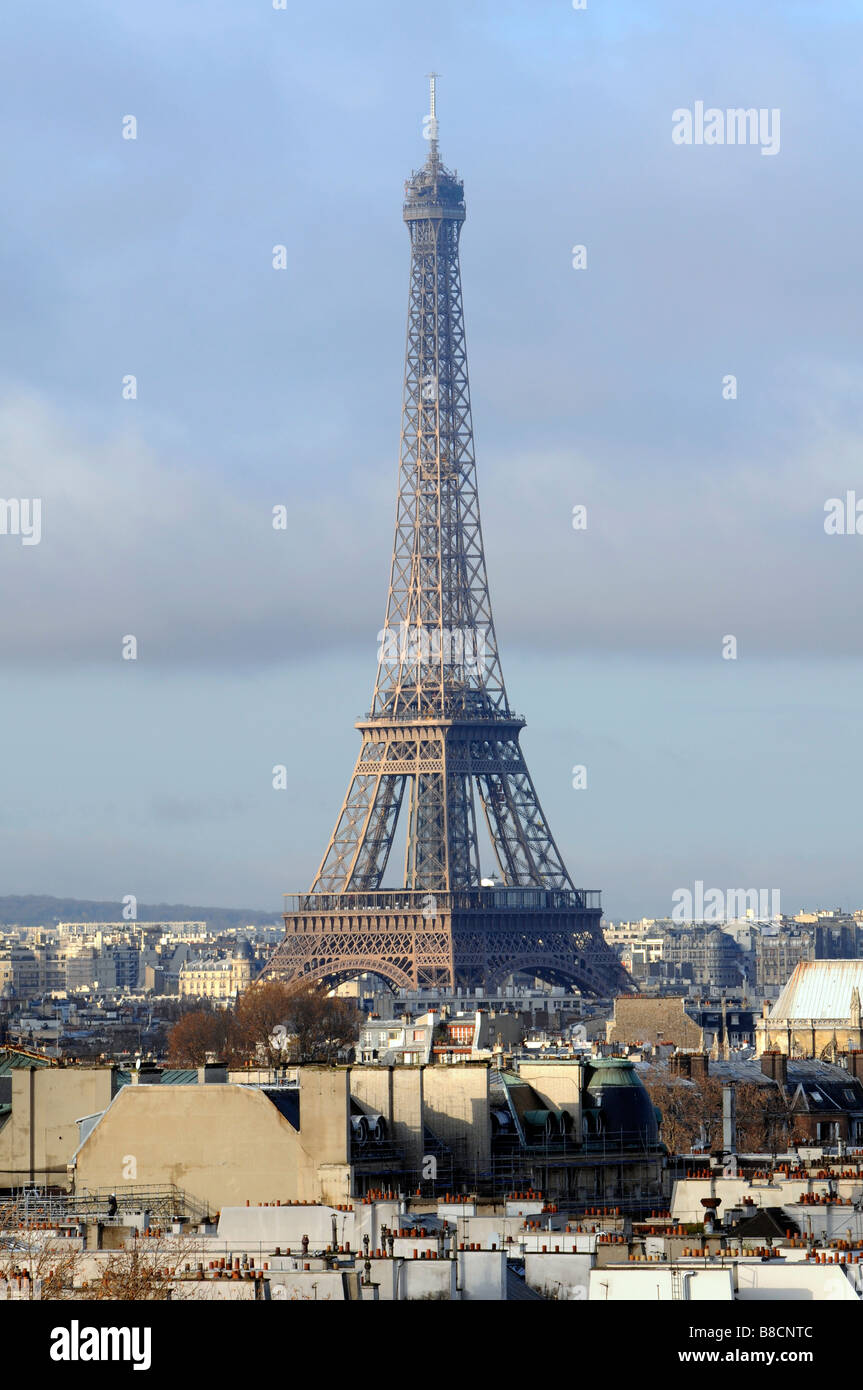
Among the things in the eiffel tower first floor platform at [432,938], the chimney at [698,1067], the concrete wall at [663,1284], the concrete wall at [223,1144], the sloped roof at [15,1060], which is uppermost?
the eiffel tower first floor platform at [432,938]

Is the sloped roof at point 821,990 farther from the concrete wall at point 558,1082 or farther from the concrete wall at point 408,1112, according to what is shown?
the concrete wall at point 408,1112

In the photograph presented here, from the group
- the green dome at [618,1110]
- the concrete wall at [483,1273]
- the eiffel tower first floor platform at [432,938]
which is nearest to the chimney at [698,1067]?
the green dome at [618,1110]

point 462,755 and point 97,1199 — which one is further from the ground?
point 462,755

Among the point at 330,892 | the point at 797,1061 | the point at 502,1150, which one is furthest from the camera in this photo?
the point at 330,892

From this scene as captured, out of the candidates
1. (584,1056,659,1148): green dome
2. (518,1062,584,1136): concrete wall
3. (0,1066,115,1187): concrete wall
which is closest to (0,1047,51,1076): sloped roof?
(0,1066,115,1187): concrete wall
